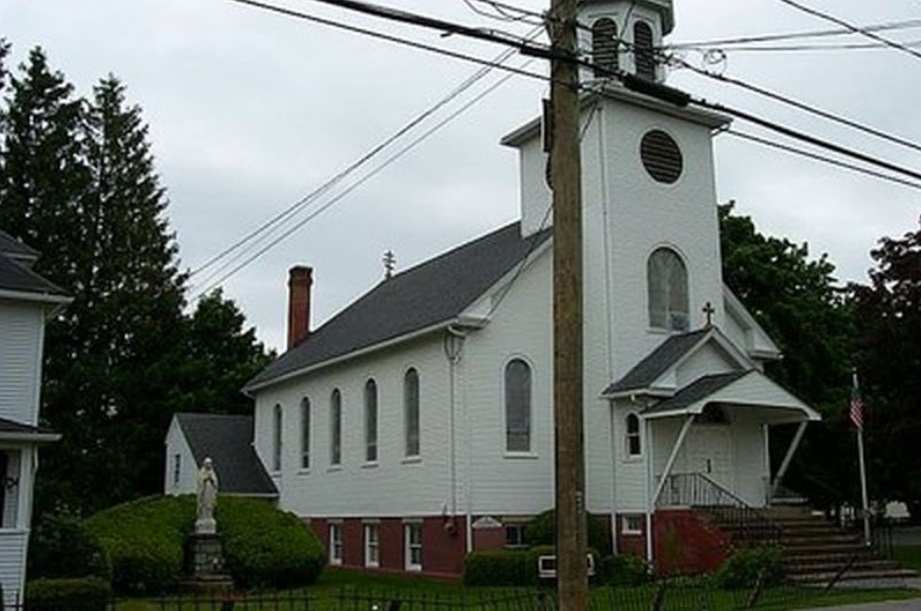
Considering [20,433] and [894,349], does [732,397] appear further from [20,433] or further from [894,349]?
[20,433]

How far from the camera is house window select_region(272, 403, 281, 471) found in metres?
40.1

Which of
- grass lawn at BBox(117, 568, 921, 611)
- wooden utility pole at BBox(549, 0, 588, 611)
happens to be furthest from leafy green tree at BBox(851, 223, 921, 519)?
wooden utility pole at BBox(549, 0, 588, 611)

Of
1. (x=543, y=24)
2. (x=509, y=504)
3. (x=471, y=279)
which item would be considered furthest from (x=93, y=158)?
(x=543, y=24)

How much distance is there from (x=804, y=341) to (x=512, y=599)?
25830 millimetres

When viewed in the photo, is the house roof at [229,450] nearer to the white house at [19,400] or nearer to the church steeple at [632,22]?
the white house at [19,400]

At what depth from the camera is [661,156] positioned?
30.3m

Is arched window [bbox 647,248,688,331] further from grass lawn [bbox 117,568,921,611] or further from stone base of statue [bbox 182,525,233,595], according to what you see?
stone base of statue [bbox 182,525,233,595]

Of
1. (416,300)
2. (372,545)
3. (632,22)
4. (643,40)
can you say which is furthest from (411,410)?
(632,22)

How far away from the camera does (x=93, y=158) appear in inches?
2068

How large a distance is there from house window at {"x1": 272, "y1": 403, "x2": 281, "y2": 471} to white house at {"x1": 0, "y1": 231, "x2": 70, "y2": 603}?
51.6 feet

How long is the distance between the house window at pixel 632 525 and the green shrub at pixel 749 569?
148 inches

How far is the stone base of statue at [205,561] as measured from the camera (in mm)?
25353

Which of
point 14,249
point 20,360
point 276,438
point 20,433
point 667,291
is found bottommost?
point 20,433

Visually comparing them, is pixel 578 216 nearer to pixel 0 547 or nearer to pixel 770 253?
pixel 0 547
